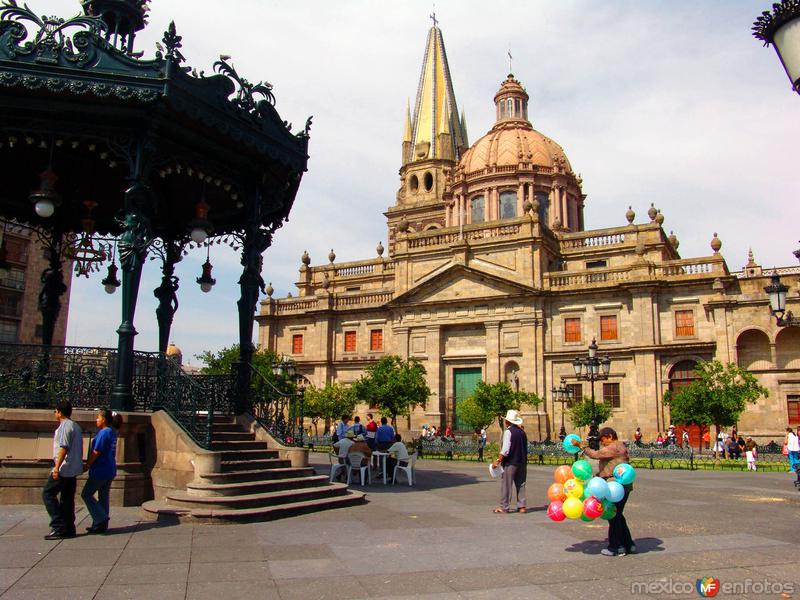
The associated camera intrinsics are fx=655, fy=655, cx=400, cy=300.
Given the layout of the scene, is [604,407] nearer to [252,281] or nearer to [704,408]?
[704,408]

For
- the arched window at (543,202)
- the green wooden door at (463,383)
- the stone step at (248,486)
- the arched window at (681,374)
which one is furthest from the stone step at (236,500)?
the arched window at (543,202)

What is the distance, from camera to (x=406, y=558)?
23.5 feet

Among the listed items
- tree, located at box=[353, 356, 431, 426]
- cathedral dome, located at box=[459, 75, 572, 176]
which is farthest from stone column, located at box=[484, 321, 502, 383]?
cathedral dome, located at box=[459, 75, 572, 176]

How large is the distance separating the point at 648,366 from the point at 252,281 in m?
31.2

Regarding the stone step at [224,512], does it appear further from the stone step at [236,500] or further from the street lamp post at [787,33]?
the street lamp post at [787,33]

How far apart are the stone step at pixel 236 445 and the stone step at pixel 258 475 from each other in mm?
677

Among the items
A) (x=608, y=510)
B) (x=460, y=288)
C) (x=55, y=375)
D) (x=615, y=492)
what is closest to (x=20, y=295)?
(x=460, y=288)

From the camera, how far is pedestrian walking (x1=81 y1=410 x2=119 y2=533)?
8.09 metres

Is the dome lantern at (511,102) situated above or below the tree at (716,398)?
above

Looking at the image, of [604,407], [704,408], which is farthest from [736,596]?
[604,407]

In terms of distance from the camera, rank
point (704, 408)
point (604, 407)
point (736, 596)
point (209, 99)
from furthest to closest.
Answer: point (604, 407) → point (704, 408) → point (209, 99) → point (736, 596)

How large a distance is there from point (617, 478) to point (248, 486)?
17.8 feet

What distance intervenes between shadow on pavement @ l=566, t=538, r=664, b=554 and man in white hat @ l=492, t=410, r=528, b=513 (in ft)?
8.17

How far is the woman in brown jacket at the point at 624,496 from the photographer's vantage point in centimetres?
730
